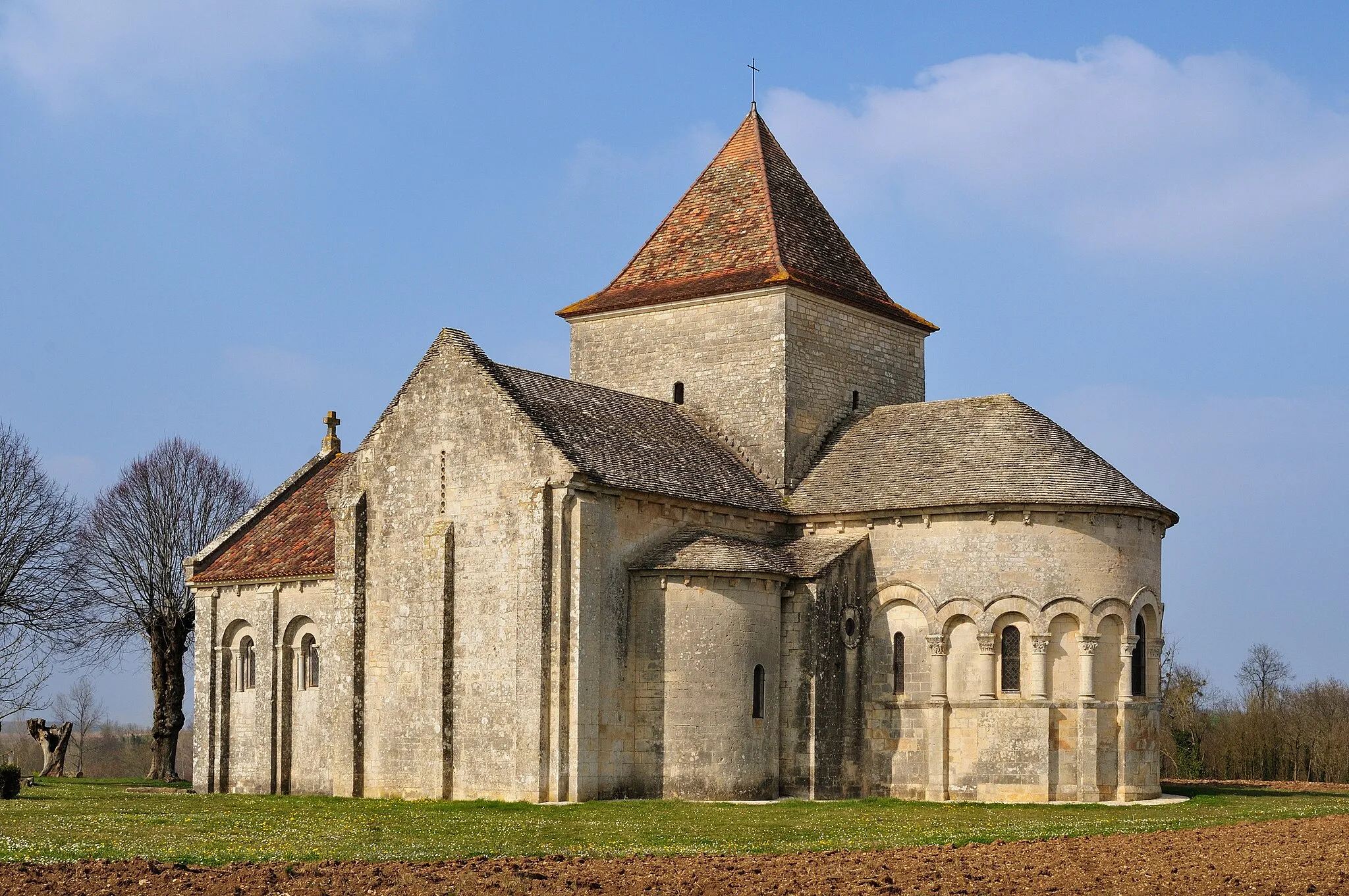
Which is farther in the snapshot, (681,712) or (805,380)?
(805,380)

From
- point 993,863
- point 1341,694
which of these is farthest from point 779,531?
point 1341,694

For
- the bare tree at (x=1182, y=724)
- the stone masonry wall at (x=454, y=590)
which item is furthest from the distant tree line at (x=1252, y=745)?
the stone masonry wall at (x=454, y=590)

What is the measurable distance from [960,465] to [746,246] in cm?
864

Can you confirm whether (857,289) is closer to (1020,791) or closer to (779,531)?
(779,531)

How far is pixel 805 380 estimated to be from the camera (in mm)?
40594

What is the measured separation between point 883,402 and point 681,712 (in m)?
12.5

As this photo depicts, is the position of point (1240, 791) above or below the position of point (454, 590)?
below

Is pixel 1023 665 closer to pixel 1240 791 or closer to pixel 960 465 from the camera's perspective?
pixel 960 465

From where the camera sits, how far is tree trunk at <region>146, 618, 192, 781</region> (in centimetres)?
5241

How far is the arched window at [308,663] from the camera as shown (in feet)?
132

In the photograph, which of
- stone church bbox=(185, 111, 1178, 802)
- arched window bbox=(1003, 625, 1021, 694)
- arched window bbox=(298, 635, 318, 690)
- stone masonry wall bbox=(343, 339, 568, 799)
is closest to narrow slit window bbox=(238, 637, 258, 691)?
stone church bbox=(185, 111, 1178, 802)

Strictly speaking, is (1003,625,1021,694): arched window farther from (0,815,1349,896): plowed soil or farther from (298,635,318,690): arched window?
(298,635,318,690): arched window

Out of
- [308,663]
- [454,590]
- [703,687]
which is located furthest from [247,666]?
[703,687]

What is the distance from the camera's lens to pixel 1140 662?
36.8 metres
